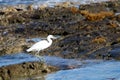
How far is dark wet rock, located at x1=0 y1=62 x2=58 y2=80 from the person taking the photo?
17.5m

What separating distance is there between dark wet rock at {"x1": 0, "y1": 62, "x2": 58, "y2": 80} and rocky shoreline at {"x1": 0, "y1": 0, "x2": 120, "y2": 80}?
12 cm

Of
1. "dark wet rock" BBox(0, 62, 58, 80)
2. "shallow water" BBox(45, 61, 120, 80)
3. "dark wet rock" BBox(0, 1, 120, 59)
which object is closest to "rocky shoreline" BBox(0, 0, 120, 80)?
"dark wet rock" BBox(0, 1, 120, 59)

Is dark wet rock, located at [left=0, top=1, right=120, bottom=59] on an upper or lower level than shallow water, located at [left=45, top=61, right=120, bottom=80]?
upper

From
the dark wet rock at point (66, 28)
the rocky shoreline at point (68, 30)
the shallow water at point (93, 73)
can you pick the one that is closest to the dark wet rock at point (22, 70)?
the rocky shoreline at point (68, 30)

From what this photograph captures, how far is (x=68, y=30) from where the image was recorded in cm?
2786

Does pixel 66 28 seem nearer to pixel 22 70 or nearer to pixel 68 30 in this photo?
pixel 68 30

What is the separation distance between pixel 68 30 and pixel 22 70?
10362 millimetres

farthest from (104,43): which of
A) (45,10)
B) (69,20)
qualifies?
(45,10)

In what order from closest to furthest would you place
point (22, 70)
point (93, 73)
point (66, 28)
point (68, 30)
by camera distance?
point (22, 70) < point (93, 73) < point (68, 30) < point (66, 28)

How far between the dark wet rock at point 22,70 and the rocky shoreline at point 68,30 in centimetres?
12

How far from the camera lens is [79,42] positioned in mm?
23828

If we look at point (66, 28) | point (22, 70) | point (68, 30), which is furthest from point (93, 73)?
point (66, 28)

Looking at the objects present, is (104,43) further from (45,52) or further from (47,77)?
(47,77)

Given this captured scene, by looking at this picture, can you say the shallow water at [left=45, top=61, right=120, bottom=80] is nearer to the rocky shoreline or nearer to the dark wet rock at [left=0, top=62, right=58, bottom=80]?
the dark wet rock at [left=0, top=62, right=58, bottom=80]
